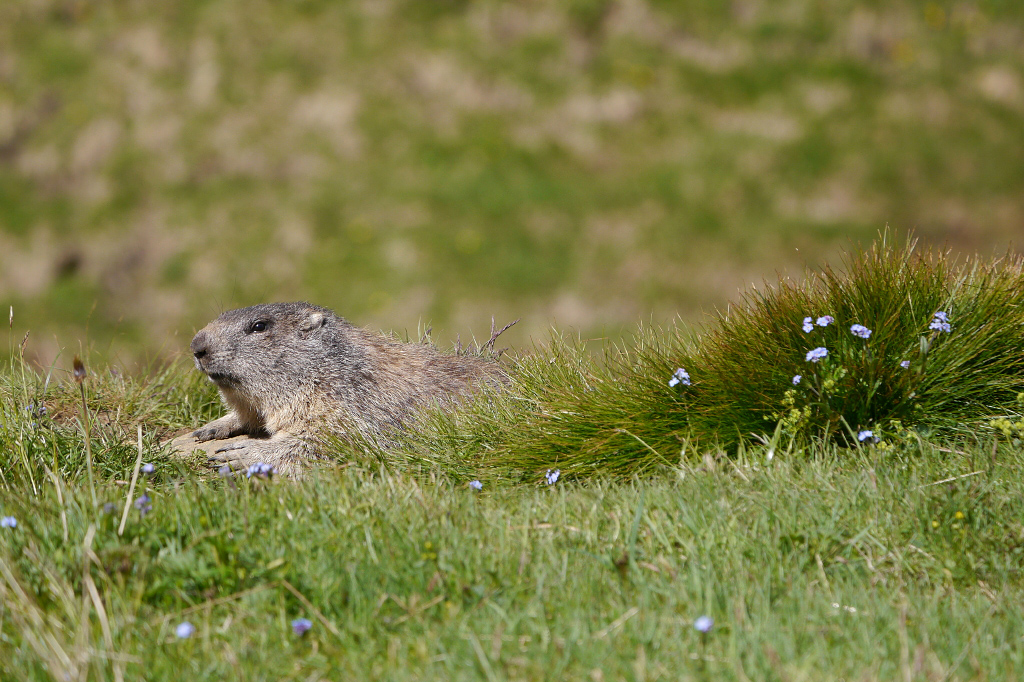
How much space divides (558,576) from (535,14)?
14.7 m

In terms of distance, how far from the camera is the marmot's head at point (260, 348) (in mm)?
6652

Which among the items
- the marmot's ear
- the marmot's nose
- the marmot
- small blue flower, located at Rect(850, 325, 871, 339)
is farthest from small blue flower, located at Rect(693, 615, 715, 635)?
the marmot's nose

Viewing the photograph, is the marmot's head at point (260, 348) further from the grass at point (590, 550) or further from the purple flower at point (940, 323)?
the purple flower at point (940, 323)

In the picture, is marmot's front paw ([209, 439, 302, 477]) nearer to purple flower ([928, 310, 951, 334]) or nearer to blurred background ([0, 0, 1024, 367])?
purple flower ([928, 310, 951, 334])

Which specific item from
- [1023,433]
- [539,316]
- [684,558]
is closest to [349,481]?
[684,558]

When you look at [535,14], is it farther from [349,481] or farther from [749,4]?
[349,481]

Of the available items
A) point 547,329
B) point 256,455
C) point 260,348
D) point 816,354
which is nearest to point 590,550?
point 816,354

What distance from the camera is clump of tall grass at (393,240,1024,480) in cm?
501

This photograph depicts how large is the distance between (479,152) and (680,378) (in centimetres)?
1100

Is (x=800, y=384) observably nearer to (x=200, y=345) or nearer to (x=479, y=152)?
(x=200, y=345)

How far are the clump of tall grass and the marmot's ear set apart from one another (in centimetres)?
172

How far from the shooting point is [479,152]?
15.6m

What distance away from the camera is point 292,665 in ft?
11.0

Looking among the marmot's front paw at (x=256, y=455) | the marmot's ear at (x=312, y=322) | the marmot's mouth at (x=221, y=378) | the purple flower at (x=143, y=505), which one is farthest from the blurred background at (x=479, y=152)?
the purple flower at (x=143, y=505)
